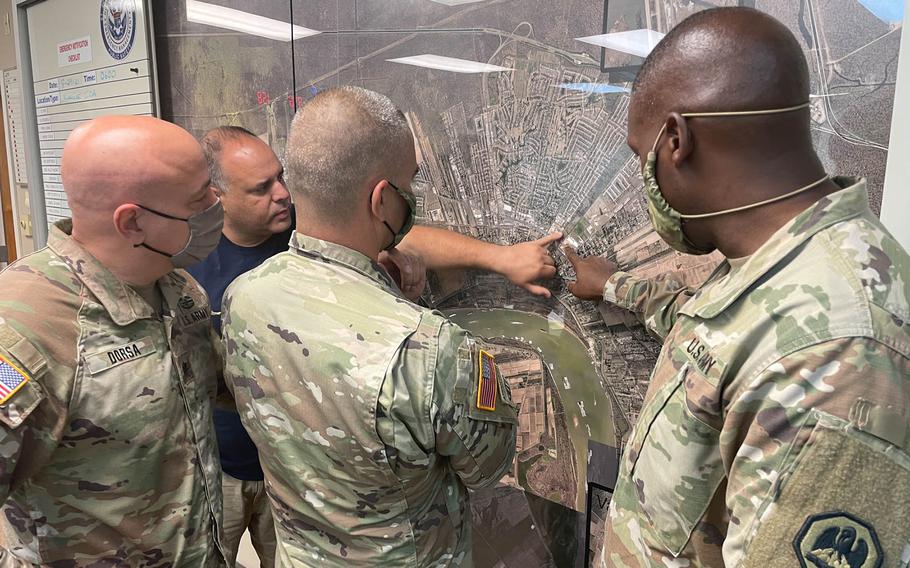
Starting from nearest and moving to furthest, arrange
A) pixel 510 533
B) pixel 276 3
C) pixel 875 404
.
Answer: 1. pixel 875 404
2. pixel 510 533
3. pixel 276 3

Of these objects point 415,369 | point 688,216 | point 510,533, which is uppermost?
point 688,216

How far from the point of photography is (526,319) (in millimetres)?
1766

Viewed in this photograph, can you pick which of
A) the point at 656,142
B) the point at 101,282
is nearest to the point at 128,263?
the point at 101,282

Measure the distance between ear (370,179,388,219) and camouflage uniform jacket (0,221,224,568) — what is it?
0.50m

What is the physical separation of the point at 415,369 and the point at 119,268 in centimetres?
64

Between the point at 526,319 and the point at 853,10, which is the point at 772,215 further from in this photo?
the point at 526,319

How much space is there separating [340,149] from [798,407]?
2.87 ft

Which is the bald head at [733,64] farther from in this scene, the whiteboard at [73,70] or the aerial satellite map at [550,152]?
the whiteboard at [73,70]

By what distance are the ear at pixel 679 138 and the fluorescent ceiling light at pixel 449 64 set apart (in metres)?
0.86

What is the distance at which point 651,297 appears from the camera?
54.8 inches

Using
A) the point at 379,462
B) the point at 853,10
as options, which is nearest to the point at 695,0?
the point at 853,10

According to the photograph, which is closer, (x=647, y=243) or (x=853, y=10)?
(x=853, y=10)

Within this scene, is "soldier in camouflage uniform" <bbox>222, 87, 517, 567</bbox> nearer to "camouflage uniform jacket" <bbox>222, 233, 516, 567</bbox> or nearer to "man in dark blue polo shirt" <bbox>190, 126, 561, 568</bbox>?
"camouflage uniform jacket" <bbox>222, 233, 516, 567</bbox>

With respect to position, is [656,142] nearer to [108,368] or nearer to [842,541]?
[842,541]
